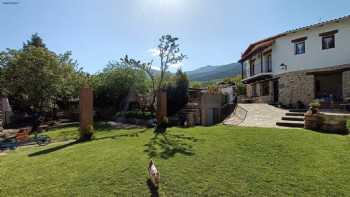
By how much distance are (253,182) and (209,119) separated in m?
8.23

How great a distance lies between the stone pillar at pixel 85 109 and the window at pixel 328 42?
15.4 m

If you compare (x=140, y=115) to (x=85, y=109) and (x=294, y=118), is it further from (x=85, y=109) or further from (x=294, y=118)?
(x=294, y=118)

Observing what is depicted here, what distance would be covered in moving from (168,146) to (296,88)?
13.7 m

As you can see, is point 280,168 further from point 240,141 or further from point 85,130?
point 85,130

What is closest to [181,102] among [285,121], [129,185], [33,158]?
[285,121]

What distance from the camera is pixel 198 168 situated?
197 inches

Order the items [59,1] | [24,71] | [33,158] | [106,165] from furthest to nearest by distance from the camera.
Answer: [24,71] → [59,1] → [33,158] → [106,165]

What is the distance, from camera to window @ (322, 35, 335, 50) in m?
15.0

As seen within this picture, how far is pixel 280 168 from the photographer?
488 centimetres

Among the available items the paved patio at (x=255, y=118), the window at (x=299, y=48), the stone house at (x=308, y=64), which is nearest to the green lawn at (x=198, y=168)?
the paved patio at (x=255, y=118)

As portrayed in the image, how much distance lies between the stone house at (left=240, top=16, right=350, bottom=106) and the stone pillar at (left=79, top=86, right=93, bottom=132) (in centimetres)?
1390

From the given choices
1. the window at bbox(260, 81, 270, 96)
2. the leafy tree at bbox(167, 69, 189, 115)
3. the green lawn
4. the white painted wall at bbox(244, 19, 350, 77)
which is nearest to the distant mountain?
the window at bbox(260, 81, 270, 96)

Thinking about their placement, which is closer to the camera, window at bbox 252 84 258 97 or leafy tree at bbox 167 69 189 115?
leafy tree at bbox 167 69 189 115

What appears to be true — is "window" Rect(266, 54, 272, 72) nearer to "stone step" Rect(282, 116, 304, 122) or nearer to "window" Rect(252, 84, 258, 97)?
"window" Rect(252, 84, 258, 97)
